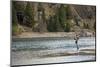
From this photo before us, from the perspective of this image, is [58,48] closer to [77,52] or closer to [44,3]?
[77,52]

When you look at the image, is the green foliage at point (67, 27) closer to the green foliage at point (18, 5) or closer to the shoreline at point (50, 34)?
the shoreline at point (50, 34)

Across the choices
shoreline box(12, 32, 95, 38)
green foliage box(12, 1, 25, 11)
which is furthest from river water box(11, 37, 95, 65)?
green foliage box(12, 1, 25, 11)

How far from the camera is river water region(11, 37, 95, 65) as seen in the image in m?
2.54

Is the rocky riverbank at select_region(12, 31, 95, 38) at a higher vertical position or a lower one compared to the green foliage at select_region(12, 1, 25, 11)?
lower

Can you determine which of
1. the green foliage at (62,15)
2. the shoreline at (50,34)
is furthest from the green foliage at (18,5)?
the green foliage at (62,15)

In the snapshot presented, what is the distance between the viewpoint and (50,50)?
270cm

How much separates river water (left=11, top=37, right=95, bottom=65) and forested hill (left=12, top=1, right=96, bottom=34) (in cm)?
16

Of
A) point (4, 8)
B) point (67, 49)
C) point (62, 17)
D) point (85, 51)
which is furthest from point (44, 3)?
point (85, 51)

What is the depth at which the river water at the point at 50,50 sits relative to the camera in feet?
8.32

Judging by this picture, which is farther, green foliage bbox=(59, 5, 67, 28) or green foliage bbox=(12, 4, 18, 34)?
green foliage bbox=(59, 5, 67, 28)

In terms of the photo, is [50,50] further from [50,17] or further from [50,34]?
[50,17]

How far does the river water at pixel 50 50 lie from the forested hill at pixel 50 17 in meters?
0.16

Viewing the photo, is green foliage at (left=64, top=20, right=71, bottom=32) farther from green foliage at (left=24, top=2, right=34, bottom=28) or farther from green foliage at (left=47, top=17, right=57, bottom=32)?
green foliage at (left=24, top=2, right=34, bottom=28)

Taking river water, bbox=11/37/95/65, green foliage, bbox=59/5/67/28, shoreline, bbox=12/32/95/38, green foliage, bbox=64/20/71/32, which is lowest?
river water, bbox=11/37/95/65
